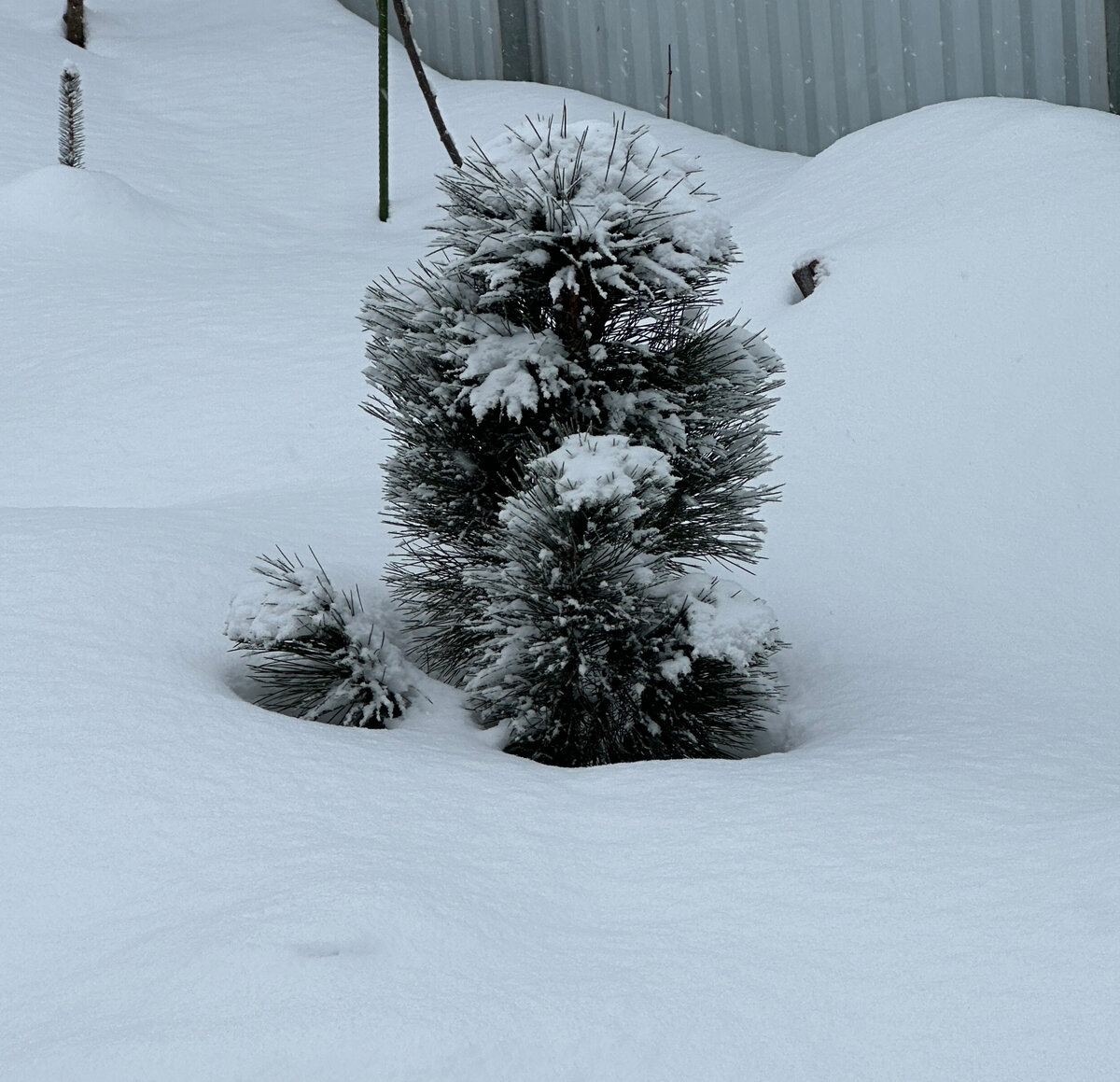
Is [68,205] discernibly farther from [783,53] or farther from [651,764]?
[651,764]

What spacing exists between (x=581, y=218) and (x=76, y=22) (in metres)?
8.68

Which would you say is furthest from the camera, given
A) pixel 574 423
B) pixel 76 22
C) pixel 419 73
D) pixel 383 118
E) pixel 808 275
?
pixel 76 22

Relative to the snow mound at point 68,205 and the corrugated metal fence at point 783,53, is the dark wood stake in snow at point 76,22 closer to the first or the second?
the corrugated metal fence at point 783,53

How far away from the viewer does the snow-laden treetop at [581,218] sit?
2625 mm

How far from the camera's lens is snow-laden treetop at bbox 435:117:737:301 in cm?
262

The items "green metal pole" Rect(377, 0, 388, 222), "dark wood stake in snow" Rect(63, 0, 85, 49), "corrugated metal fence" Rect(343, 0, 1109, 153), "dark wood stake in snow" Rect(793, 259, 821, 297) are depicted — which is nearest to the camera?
"dark wood stake in snow" Rect(793, 259, 821, 297)

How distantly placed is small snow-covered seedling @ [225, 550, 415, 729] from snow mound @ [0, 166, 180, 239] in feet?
16.3

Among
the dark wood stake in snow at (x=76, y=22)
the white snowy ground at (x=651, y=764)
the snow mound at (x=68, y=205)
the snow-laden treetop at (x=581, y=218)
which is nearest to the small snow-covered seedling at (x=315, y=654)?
the white snowy ground at (x=651, y=764)

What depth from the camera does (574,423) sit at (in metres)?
2.73

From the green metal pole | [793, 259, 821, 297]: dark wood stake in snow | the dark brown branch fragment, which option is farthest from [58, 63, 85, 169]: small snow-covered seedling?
[793, 259, 821, 297]: dark wood stake in snow

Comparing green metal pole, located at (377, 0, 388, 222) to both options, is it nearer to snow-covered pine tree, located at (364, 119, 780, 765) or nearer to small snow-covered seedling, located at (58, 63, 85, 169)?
small snow-covered seedling, located at (58, 63, 85, 169)

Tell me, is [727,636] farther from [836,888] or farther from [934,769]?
[836,888]

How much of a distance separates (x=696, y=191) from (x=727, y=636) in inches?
38.4

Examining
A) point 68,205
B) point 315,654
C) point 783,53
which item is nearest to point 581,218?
point 315,654
